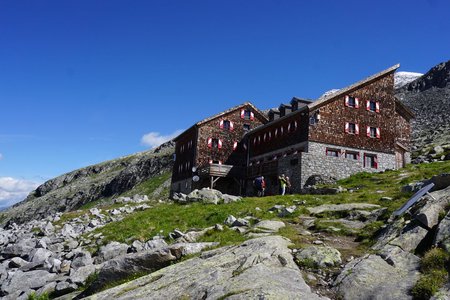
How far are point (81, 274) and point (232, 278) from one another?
7.03m

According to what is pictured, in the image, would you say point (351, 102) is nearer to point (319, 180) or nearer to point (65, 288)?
point (319, 180)

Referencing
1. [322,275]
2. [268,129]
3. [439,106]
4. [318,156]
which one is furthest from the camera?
[439,106]

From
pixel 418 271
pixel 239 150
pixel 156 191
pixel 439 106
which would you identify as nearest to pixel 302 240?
pixel 418 271

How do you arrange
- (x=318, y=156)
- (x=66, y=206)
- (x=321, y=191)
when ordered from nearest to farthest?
(x=321, y=191)
(x=318, y=156)
(x=66, y=206)

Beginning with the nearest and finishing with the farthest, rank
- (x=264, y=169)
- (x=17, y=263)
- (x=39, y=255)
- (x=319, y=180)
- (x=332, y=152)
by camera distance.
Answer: (x=17, y=263) < (x=39, y=255) < (x=319, y=180) < (x=332, y=152) < (x=264, y=169)

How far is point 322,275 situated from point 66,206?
11897cm

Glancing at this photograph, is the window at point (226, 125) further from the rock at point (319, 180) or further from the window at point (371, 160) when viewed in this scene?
the rock at point (319, 180)

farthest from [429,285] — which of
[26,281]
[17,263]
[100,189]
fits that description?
[100,189]

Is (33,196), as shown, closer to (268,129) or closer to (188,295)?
(268,129)

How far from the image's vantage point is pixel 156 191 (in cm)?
8356

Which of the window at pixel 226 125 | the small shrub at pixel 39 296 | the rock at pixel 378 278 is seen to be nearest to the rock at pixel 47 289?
the small shrub at pixel 39 296

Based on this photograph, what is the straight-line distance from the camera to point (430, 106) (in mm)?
91500

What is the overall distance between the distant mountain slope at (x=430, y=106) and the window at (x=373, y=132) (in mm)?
7401

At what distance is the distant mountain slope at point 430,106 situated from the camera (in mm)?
67875
